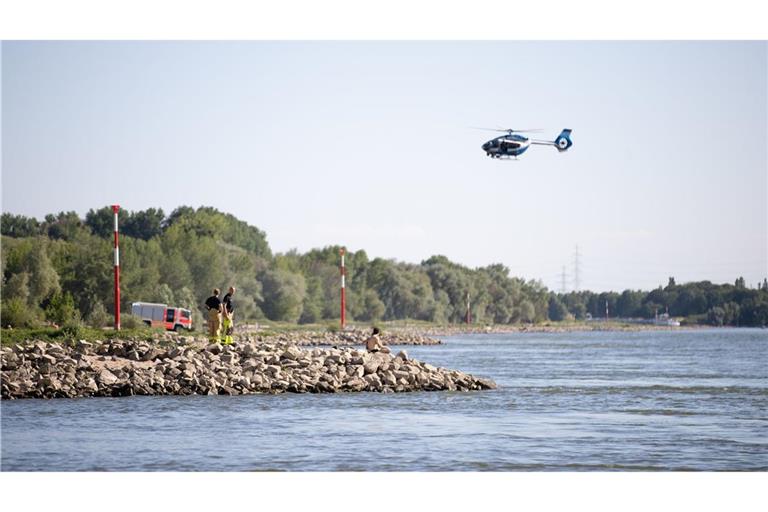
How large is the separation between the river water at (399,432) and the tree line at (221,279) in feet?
61.5

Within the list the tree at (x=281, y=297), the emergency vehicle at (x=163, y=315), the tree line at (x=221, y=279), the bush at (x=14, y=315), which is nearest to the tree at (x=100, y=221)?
the tree line at (x=221, y=279)

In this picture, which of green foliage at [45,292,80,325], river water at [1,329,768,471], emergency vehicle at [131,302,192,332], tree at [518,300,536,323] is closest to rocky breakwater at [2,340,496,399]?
river water at [1,329,768,471]

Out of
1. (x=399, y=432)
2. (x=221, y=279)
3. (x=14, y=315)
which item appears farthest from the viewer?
(x=221, y=279)

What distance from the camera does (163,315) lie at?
72000mm

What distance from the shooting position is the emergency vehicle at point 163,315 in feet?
232

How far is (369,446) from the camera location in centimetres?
2159

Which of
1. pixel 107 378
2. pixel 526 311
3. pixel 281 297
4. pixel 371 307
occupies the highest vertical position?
pixel 281 297

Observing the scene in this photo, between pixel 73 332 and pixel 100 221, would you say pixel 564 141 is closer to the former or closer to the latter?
pixel 73 332

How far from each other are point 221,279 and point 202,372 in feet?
237

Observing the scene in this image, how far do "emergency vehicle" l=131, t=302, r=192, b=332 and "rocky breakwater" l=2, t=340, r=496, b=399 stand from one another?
35508 mm

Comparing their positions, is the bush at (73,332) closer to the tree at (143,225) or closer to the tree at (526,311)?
the tree at (143,225)

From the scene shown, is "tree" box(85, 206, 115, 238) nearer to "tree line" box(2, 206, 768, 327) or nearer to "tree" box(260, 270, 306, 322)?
"tree line" box(2, 206, 768, 327)

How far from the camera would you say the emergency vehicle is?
70750 millimetres

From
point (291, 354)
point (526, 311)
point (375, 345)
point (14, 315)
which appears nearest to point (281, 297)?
point (14, 315)
